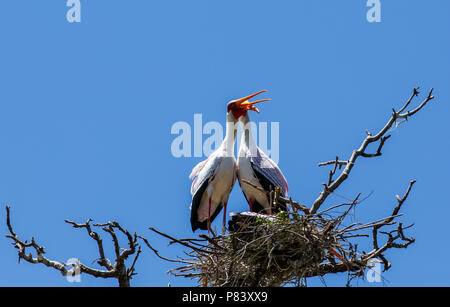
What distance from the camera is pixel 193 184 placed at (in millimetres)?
11430

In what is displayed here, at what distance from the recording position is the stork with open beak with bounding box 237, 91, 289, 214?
35.3 ft

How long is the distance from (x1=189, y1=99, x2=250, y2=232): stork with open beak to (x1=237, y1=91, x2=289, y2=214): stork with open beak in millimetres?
181

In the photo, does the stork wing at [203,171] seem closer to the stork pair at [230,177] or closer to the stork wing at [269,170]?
the stork pair at [230,177]

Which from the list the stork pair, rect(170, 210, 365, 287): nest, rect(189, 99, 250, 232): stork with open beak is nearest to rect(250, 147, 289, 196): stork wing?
the stork pair

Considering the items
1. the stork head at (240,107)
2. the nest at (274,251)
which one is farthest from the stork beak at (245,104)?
the nest at (274,251)

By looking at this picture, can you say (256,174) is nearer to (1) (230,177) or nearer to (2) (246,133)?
(1) (230,177)

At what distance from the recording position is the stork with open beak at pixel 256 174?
1076 centimetres

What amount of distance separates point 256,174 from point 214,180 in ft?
2.14

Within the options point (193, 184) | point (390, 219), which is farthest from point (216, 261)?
point (193, 184)

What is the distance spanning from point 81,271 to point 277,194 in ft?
8.37

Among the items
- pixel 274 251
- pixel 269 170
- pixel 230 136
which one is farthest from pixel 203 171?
pixel 274 251
